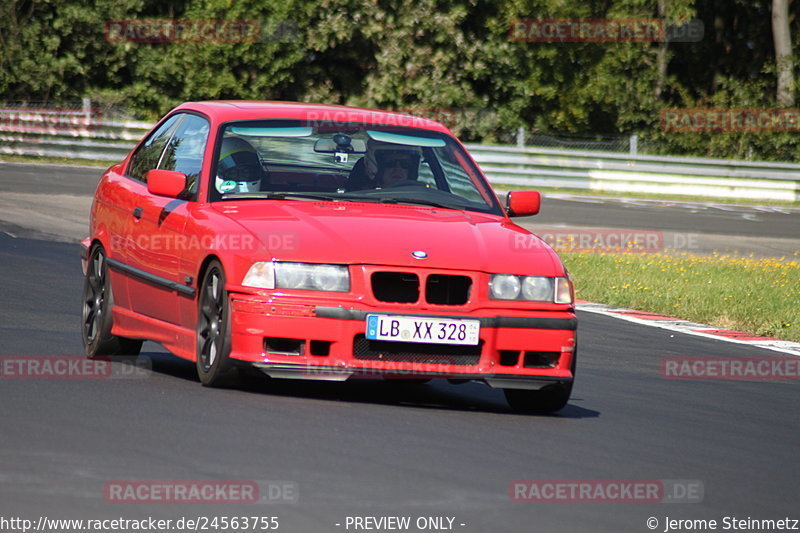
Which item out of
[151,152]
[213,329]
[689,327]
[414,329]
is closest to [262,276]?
[213,329]

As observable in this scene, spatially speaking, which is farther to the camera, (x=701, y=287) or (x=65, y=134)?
(x=65, y=134)

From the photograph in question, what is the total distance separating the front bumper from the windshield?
1.08 m

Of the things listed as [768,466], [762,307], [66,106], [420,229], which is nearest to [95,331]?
[420,229]

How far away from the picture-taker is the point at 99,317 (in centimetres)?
899

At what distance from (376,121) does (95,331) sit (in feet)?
6.82

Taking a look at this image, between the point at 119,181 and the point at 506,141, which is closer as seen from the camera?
the point at 119,181

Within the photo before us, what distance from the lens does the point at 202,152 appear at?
335 inches

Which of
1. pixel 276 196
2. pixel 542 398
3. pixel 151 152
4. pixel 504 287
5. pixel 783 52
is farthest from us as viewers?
pixel 783 52

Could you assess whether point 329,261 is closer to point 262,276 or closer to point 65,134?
point 262,276

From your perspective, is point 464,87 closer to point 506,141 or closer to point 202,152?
point 506,141

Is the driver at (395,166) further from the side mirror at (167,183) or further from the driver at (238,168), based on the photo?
the side mirror at (167,183)

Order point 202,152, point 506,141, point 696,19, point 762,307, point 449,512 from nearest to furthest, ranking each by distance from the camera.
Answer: point 449,512
point 202,152
point 762,307
point 506,141
point 696,19

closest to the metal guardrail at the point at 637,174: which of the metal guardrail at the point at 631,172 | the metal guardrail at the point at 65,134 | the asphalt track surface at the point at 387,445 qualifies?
the metal guardrail at the point at 631,172

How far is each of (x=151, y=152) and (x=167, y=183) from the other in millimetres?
1324
